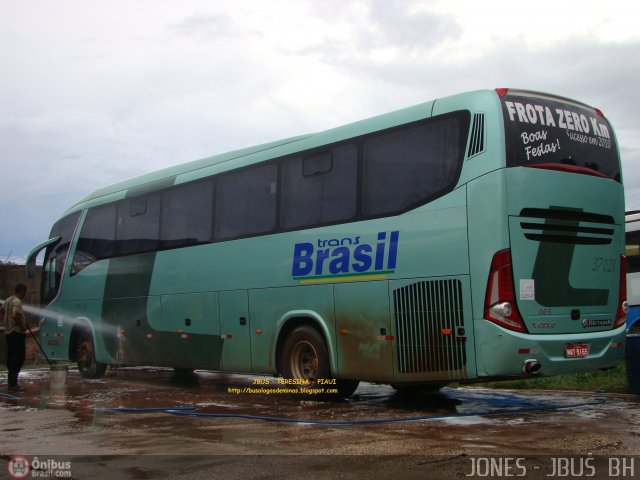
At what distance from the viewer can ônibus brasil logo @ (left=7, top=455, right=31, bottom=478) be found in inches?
239

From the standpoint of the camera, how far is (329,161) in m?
10.6

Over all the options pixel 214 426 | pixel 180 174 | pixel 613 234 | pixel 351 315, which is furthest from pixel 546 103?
pixel 180 174

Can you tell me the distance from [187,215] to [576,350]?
706cm

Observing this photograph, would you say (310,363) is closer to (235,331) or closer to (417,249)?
(235,331)

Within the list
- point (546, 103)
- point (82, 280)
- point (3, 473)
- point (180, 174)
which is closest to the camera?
point (3, 473)

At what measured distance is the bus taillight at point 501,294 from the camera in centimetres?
842

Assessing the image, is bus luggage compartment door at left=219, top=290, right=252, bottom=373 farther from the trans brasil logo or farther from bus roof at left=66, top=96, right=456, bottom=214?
bus roof at left=66, top=96, right=456, bottom=214

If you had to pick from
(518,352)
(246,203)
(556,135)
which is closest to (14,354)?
(246,203)

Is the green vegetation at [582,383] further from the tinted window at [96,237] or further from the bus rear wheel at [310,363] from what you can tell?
the tinted window at [96,237]

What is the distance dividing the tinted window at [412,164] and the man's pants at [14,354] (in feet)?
23.8

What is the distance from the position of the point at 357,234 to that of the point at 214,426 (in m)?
3.13

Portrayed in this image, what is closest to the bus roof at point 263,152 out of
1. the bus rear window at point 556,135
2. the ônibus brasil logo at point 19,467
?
the bus rear window at point 556,135

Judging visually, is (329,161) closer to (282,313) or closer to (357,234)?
(357,234)

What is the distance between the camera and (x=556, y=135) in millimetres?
9047
